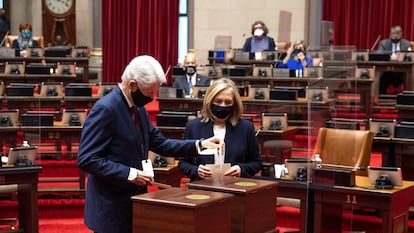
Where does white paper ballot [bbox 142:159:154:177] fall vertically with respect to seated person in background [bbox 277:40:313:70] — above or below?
below

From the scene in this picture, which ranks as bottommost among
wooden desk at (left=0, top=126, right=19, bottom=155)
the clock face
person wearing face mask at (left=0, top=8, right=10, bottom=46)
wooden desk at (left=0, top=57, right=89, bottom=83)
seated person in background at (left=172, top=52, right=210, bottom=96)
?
wooden desk at (left=0, top=126, right=19, bottom=155)

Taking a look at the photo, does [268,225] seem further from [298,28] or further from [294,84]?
[298,28]

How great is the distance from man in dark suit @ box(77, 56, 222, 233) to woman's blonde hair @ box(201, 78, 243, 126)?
0.95 m

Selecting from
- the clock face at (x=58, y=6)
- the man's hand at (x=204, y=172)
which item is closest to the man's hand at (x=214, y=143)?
the man's hand at (x=204, y=172)

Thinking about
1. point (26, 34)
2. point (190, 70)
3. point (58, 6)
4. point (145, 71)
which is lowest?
point (190, 70)

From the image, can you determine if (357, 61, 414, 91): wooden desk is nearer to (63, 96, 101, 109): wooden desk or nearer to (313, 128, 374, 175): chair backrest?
(63, 96, 101, 109): wooden desk

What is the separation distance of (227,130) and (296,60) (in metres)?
7.61

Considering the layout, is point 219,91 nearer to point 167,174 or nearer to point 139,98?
point 139,98

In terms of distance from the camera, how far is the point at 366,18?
15367mm

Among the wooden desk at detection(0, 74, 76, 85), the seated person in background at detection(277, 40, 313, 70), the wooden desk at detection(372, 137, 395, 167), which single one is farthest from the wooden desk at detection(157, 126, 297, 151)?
the wooden desk at detection(0, 74, 76, 85)

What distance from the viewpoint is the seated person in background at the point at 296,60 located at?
11.5 m

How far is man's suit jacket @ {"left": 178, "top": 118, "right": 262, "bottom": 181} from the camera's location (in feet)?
14.1

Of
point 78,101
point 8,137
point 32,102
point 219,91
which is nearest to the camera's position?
point 219,91

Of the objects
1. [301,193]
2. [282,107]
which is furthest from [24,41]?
[301,193]
